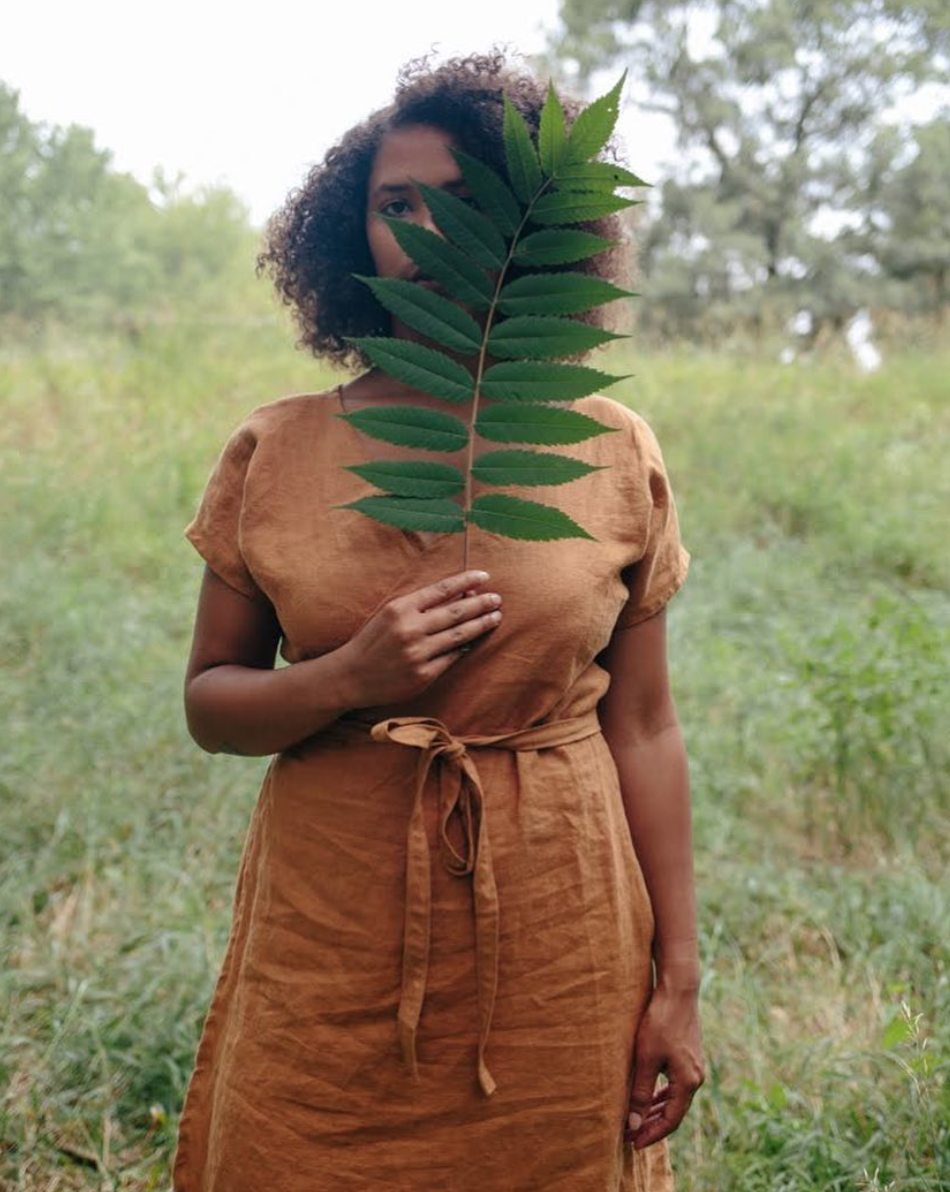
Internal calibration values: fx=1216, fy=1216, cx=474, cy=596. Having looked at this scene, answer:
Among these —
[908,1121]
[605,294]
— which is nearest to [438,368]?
[605,294]

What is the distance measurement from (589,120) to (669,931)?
86 centimetres

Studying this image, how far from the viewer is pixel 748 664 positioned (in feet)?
14.3

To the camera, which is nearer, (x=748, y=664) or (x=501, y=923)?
(x=501, y=923)

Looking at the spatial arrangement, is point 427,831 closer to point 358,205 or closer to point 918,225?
point 358,205

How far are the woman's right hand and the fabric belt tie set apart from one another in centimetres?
6

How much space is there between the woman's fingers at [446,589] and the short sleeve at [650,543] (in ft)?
0.76

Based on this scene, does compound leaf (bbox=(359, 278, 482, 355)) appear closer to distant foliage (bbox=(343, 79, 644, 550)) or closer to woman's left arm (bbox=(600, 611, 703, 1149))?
distant foliage (bbox=(343, 79, 644, 550))

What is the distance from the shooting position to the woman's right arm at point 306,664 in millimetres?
1146

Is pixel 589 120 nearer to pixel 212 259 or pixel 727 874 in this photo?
pixel 727 874

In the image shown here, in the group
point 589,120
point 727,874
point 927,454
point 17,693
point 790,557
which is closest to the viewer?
point 589,120

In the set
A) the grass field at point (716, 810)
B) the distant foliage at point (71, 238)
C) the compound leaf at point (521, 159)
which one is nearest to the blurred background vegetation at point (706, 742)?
the grass field at point (716, 810)

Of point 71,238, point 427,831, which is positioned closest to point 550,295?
point 427,831

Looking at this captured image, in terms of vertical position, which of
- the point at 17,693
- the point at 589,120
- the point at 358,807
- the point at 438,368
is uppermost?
the point at 589,120

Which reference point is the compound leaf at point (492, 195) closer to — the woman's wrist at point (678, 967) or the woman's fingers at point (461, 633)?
the woman's fingers at point (461, 633)
